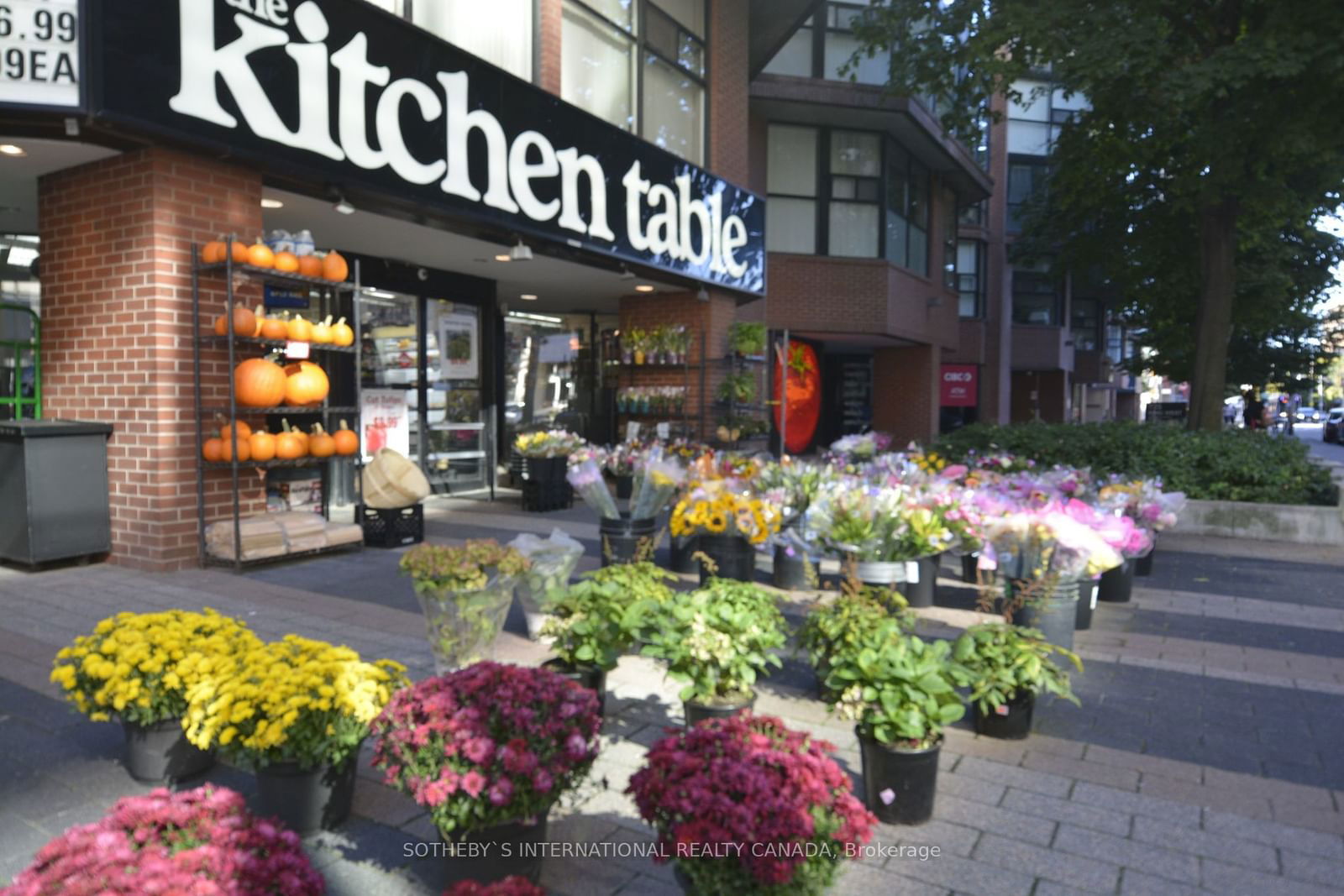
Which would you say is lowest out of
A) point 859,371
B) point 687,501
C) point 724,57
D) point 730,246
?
point 687,501

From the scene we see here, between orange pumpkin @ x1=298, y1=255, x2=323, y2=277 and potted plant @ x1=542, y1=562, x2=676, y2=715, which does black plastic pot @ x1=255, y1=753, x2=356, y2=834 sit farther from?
orange pumpkin @ x1=298, y1=255, x2=323, y2=277

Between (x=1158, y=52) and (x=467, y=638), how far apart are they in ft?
40.2

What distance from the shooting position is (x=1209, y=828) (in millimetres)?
3213

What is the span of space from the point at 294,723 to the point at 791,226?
17.3 meters

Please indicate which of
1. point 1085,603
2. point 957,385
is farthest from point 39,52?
point 957,385

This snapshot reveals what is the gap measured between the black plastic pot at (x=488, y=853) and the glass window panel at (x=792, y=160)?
56.8 feet

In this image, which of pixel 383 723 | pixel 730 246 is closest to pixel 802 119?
pixel 730 246

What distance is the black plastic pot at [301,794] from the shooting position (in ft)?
9.67

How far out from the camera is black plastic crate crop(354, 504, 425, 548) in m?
8.48

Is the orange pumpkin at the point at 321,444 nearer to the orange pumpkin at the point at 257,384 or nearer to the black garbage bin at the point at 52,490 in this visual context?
the orange pumpkin at the point at 257,384

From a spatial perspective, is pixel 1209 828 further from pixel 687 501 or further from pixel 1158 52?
pixel 1158 52

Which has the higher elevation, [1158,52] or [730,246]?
[1158,52]

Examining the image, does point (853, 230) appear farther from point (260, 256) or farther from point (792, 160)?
point (260, 256)

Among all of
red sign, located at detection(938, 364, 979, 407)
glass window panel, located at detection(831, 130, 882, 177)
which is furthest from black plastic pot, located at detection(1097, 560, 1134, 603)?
red sign, located at detection(938, 364, 979, 407)
